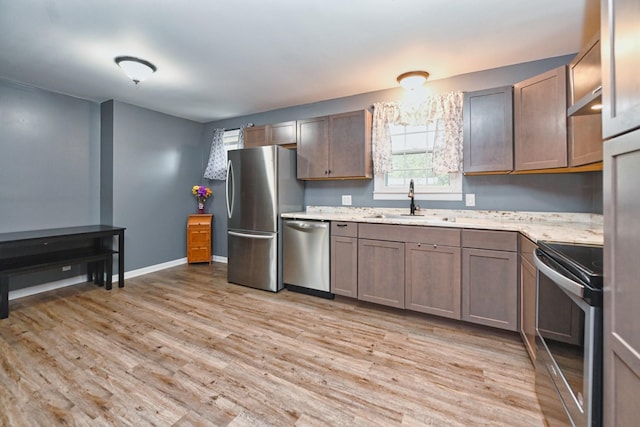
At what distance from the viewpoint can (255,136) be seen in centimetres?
394

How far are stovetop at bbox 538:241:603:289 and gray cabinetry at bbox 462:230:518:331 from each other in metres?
0.67

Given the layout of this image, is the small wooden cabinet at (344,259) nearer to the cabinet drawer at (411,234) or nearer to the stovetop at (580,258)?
the cabinet drawer at (411,234)

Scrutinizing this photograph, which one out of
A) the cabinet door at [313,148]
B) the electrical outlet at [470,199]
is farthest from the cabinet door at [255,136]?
the electrical outlet at [470,199]

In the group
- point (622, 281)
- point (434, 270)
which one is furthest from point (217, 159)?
point (622, 281)

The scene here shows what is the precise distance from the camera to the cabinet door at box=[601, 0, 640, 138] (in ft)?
2.64

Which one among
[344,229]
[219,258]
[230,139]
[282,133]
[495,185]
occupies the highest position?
[230,139]

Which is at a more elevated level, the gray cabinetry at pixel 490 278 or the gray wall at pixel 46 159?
the gray wall at pixel 46 159

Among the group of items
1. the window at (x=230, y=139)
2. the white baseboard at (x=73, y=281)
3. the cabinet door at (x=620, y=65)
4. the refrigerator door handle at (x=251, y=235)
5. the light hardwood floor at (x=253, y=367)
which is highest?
the window at (x=230, y=139)

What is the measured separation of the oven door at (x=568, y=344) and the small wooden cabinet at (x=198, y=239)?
4.31m

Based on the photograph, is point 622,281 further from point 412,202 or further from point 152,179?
point 152,179

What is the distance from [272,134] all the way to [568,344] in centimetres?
353

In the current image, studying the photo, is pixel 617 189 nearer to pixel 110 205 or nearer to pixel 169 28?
pixel 169 28

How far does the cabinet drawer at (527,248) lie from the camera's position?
5.89ft

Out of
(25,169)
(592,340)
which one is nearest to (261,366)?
(592,340)
